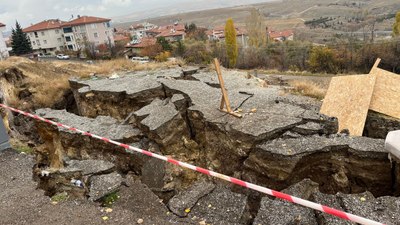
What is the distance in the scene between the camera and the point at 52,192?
156 inches

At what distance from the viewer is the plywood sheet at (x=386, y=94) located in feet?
20.0

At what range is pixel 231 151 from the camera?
528cm

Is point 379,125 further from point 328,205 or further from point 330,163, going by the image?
point 328,205

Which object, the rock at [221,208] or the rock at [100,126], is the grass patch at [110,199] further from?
the rock at [100,126]

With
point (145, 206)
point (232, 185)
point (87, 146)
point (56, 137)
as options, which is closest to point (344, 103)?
point (232, 185)

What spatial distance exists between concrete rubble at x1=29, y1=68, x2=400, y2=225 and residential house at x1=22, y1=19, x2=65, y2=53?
55.5 metres

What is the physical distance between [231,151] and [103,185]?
2.21 metres

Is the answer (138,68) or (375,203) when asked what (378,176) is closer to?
(375,203)

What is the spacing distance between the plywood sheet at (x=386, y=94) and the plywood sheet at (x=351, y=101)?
186 millimetres

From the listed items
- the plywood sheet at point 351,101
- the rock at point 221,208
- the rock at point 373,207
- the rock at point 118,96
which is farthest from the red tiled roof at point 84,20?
the rock at point 373,207

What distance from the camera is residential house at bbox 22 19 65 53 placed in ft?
185

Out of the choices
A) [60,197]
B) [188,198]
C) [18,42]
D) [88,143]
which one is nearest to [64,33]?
[18,42]

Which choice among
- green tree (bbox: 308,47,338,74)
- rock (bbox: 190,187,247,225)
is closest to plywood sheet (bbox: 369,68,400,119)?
rock (bbox: 190,187,247,225)

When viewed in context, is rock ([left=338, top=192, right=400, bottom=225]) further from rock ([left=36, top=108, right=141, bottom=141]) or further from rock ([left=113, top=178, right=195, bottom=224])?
rock ([left=36, top=108, right=141, bottom=141])
